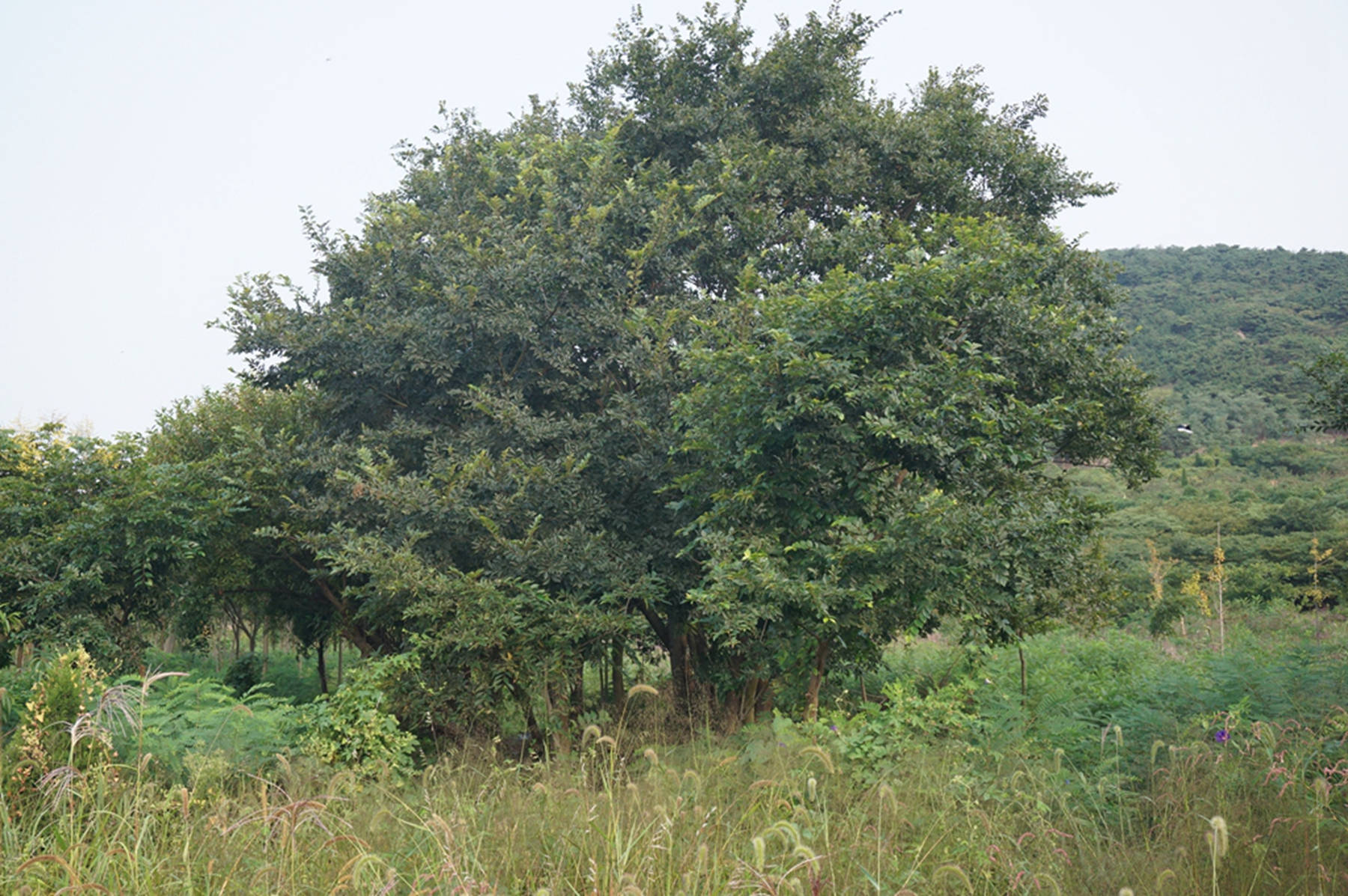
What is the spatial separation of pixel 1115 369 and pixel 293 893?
9971 mm

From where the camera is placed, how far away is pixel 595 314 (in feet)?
A: 33.3

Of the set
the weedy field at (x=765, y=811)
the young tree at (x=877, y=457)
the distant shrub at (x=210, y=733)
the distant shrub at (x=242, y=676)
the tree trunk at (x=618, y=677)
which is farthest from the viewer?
the distant shrub at (x=242, y=676)

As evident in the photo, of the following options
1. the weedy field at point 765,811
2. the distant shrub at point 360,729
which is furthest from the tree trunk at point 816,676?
the distant shrub at point 360,729

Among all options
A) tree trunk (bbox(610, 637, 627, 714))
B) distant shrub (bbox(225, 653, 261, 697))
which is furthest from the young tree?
distant shrub (bbox(225, 653, 261, 697))

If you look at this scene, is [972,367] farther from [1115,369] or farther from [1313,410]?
[1115,369]

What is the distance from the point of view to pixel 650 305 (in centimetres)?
1014

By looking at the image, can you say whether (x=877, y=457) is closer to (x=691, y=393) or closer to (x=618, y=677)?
(x=691, y=393)

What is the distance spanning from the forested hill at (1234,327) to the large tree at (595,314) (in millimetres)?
30319

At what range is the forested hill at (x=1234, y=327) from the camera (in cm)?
4000

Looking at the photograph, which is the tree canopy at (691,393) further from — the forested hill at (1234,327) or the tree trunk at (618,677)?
the forested hill at (1234,327)

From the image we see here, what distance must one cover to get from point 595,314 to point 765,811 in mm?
6946

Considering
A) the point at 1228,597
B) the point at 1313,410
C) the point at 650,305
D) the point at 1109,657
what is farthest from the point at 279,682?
the point at 1228,597

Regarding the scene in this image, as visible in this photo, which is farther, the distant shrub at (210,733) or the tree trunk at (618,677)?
the tree trunk at (618,677)

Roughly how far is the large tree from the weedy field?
2461mm
